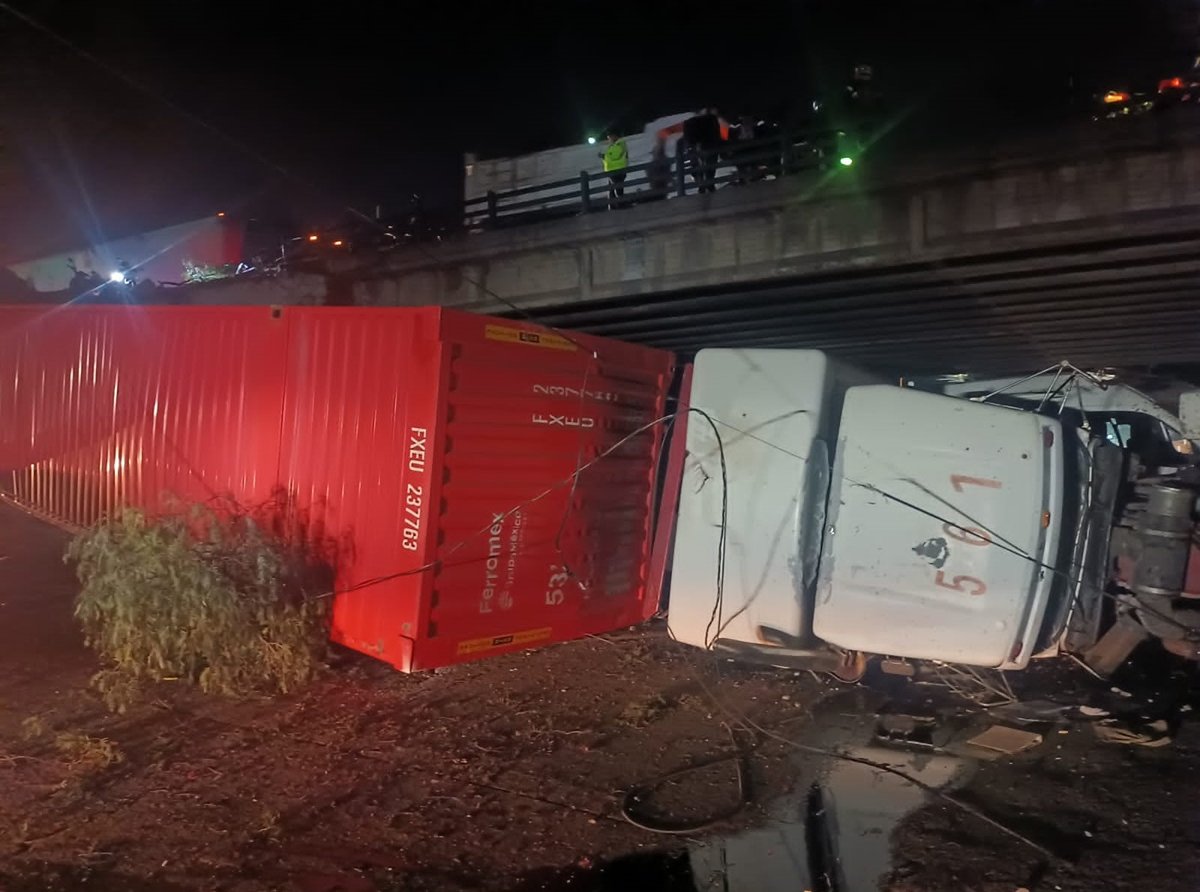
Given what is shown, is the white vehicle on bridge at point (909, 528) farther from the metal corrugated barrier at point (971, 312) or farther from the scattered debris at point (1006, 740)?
the metal corrugated barrier at point (971, 312)

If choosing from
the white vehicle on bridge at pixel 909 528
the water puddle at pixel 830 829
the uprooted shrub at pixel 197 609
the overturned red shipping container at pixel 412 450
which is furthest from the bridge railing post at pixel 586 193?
the water puddle at pixel 830 829

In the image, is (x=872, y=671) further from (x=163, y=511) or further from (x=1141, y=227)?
(x=163, y=511)

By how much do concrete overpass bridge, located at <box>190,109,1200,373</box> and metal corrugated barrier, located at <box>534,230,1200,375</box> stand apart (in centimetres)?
3

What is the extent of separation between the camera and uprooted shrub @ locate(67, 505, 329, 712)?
5637 mm

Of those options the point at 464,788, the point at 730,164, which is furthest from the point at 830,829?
the point at 730,164

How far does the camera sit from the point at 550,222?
11.9 m

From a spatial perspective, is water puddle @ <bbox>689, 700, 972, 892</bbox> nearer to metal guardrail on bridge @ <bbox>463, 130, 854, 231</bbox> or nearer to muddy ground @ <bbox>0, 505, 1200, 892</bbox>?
muddy ground @ <bbox>0, 505, 1200, 892</bbox>

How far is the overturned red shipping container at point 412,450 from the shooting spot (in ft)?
19.3

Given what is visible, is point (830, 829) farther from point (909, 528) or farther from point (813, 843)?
point (909, 528)

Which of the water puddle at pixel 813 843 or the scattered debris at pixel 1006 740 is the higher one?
the scattered debris at pixel 1006 740

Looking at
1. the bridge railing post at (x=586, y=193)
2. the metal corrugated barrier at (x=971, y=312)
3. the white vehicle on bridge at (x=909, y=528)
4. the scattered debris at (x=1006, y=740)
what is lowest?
the scattered debris at (x=1006, y=740)

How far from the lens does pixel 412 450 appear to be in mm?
5824

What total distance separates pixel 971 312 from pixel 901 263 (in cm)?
208

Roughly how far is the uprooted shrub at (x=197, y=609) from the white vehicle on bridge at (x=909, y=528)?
2975mm
